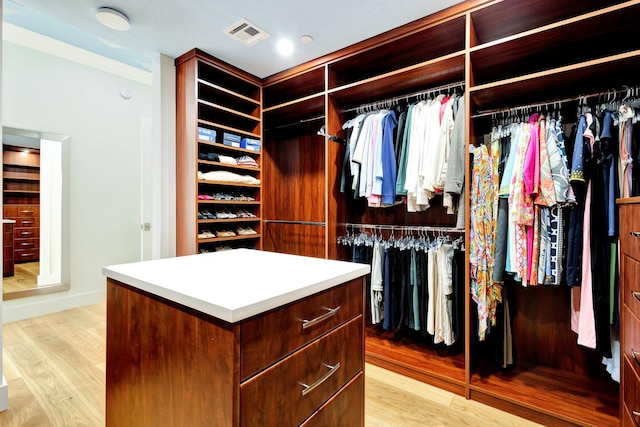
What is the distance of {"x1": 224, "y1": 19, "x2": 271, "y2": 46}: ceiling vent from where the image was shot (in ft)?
6.88

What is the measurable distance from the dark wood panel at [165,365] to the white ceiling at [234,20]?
176cm

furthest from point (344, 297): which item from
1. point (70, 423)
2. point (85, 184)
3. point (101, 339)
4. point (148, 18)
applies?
point (85, 184)

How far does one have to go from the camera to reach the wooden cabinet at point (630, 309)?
3.55ft

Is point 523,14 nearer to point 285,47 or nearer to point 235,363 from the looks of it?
point 285,47

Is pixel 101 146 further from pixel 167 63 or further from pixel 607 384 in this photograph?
pixel 607 384

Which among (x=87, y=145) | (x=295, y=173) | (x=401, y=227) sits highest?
(x=87, y=145)

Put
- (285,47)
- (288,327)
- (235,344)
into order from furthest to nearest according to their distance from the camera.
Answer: (285,47) < (288,327) < (235,344)

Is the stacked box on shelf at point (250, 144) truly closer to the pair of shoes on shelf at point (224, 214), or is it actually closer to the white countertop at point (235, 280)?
the pair of shoes on shelf at point (224, 214)

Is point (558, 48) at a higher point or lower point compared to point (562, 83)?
higher

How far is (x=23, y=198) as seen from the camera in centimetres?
306

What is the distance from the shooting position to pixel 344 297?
1.06 meters

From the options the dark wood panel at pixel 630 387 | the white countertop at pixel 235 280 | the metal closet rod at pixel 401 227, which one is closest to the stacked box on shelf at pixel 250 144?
the metal closet rod at pixel 401 227

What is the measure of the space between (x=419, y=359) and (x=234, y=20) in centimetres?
261

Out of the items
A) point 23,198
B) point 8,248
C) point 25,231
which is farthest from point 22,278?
point 23,198
